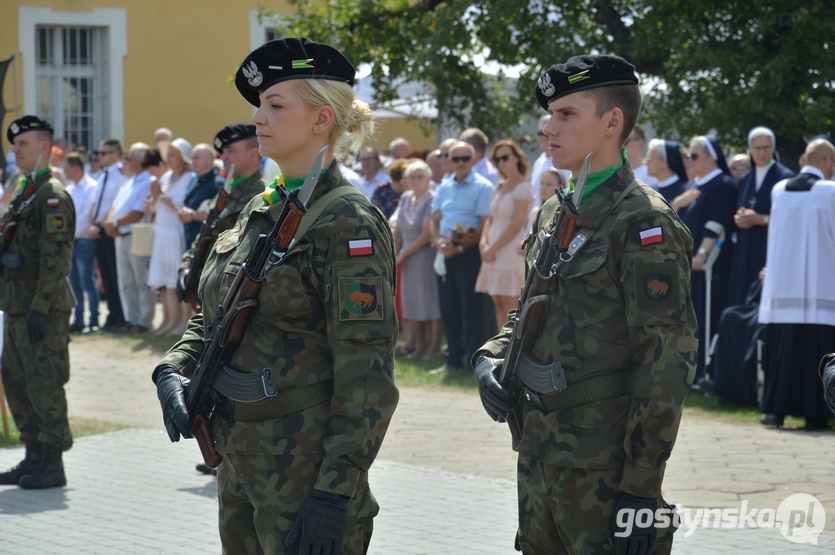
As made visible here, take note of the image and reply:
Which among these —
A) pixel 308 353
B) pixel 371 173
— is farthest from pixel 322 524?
pixel 371 173

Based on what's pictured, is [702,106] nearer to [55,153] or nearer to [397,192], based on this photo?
[397,192]

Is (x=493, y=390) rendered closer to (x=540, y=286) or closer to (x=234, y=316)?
(x=540, y=286)

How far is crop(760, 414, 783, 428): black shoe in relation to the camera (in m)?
7.89

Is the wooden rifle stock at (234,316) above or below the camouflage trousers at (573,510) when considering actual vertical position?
above

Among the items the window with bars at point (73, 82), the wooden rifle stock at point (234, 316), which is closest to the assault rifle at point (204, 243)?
the wooden rifle stock at point (234, 316)

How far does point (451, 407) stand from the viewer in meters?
8.82

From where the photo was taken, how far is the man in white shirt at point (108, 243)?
1367 cm

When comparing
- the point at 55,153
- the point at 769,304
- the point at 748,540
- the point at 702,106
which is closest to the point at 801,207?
the point at 769,304

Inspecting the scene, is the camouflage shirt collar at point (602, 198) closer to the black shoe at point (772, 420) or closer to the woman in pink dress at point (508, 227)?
the black shoe at point (772, 420)

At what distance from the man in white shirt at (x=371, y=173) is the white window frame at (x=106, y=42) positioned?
9399mm

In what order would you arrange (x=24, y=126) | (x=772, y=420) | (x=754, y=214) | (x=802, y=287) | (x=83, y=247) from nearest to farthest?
1. (x=24, y=126)
2. (x=802, y=287)
3. (x=772, y=420)
4. (x=754, y=214)
5. (x=83, y=247)

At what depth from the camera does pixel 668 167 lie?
379 inches

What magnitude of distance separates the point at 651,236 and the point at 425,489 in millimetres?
3742

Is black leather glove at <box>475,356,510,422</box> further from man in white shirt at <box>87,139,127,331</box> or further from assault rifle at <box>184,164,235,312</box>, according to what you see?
man in white shirt at <box>87,139,127,331</box>
